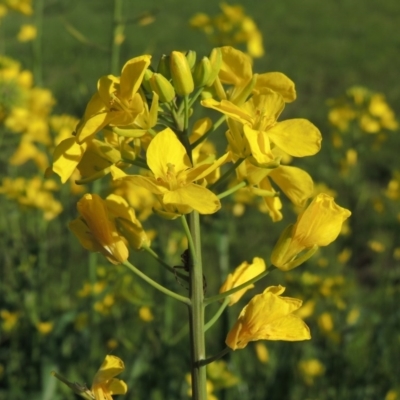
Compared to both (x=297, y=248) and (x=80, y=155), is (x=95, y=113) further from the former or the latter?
(x=297, y=248)

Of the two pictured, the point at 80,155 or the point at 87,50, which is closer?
the point at 80,155

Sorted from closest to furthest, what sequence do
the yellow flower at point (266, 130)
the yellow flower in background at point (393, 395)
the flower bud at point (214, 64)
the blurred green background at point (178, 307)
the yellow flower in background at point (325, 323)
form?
the yellow flower at point (266, 130) → the flower bud at point (214, 64) → the yellow flower in background at point (393, 395) → the blurred green background at point (178, 307) → the yellow flower in background at point (325, 323)

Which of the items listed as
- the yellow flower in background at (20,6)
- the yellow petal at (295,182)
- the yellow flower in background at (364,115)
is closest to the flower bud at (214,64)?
the yellow petal at (295,182)

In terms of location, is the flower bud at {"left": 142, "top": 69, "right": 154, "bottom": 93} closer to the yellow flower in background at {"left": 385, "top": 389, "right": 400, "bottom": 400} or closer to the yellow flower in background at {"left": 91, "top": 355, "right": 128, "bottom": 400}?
the yellow flower in background at {"left": 91, "top": 355, "right": 128, "bottom": 400}

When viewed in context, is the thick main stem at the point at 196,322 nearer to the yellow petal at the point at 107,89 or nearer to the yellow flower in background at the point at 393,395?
the yellow petal at the point at 107,89

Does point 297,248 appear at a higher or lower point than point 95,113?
lower

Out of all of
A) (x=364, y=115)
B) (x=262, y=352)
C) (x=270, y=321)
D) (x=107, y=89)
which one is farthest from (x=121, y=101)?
(x=364, y=115)

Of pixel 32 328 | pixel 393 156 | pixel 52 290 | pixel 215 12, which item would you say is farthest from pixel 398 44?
pixel 32 328
